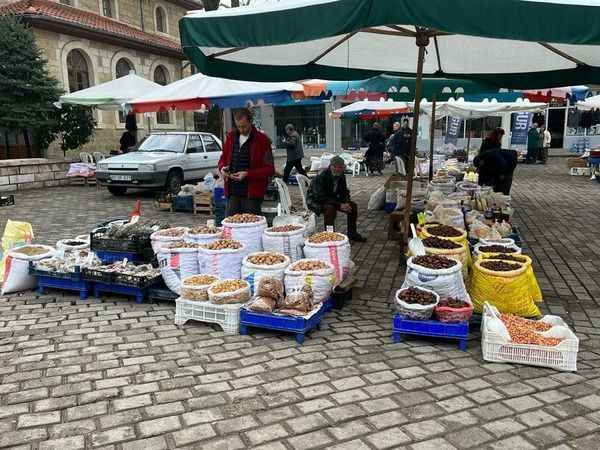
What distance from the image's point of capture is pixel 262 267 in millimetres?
4672

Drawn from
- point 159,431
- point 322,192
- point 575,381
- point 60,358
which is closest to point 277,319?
point 159,431

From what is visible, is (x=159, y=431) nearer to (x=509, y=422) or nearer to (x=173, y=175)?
(x=509, y=422)

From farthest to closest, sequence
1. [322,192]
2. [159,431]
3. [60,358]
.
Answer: [322,192] < [60,358] < [159,431]

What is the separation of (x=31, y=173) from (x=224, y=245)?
12236 mm

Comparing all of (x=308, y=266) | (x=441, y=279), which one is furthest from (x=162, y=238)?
(x=441, y=279)

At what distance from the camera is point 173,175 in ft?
42.0

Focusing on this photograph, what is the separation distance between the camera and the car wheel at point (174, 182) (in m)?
12.6

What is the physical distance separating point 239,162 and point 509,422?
420 cm

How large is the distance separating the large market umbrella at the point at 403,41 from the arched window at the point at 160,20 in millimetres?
23521

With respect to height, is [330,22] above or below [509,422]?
above

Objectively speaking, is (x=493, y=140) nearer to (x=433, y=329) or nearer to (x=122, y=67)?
(x=433, y=329)

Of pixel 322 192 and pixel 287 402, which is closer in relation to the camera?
pixel 287 402

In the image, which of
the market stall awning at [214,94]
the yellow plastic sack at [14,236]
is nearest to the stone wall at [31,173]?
the market stall awning at [214,94]

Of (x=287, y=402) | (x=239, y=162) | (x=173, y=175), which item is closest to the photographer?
(x=287, y=402)
